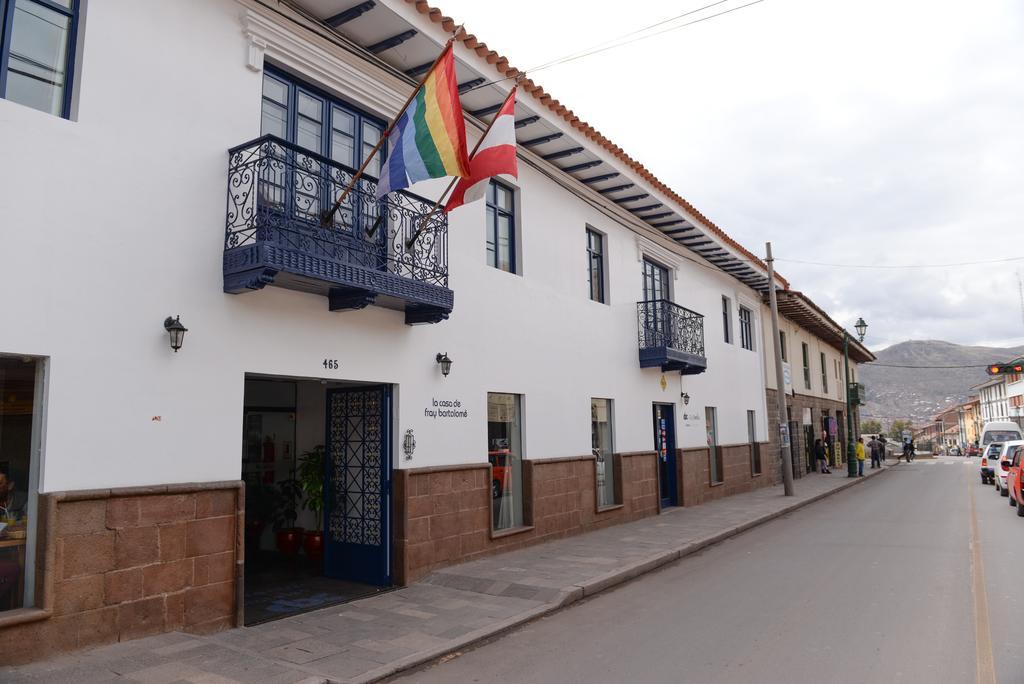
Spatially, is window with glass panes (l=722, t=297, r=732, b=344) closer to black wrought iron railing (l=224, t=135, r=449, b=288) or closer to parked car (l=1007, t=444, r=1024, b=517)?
parked car (l=1007, t=444, r=1024, b=517)

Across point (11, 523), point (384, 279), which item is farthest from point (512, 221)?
point (11, 523)

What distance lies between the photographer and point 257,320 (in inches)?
282

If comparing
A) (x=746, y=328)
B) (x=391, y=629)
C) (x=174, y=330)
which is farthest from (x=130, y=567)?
(x=746, y=328)

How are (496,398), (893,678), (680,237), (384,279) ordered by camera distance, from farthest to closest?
(680,237) → (496,398) → (384,279) → (893,678)

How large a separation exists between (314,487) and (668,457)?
395 inches

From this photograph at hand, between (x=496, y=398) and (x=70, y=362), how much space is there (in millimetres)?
6270

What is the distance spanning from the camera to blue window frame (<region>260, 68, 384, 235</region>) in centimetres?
724

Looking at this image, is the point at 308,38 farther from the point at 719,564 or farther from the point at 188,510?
the point at 719,564

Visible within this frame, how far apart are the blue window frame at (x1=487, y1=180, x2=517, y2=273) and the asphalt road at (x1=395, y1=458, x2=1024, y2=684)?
545 cm

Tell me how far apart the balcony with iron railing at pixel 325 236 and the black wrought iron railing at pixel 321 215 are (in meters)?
0.01

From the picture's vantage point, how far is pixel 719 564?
400 inches

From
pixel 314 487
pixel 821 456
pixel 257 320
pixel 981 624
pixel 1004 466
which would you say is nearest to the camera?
pixel 981 624

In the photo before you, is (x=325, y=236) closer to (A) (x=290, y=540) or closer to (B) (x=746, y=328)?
(A) (x=290, y=540)

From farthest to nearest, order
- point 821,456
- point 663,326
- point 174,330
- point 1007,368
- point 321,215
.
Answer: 1. point 821,456
2. point 1007,368
3. point 663,326
4. point 321,215
5. point 174,330
